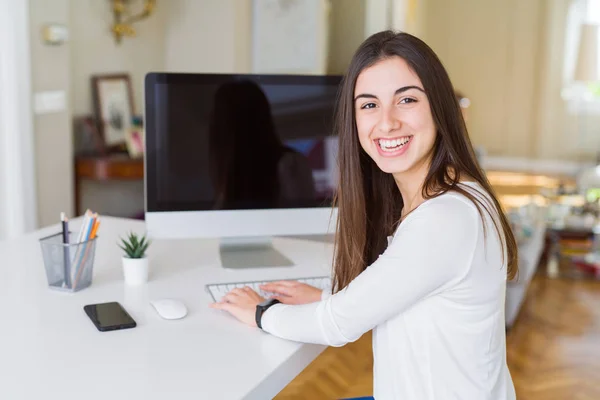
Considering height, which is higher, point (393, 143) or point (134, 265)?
point (393, 143)

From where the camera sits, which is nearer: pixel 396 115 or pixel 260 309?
pixel 396 115

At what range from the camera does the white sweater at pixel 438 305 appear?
1.20m

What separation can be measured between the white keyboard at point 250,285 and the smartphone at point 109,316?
21 centimetres

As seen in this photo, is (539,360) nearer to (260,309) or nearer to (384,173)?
(384,173)

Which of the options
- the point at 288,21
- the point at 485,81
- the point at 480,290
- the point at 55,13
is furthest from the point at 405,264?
the point at 485,81

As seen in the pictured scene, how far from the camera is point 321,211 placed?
6.43ft

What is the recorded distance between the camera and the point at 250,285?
5.48 feet

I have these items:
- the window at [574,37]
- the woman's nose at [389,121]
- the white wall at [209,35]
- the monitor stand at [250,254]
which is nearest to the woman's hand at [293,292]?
the monitor stand at [250,254]

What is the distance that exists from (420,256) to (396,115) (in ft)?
0.89

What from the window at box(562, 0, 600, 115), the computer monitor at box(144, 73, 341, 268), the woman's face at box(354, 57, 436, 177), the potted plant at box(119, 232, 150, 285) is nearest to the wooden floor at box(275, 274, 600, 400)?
the computer monitor at box(144, 73, 341, 268)

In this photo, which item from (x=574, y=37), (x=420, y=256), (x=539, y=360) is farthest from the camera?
(x=574, y=37)

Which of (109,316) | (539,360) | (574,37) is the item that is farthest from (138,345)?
(574,37)

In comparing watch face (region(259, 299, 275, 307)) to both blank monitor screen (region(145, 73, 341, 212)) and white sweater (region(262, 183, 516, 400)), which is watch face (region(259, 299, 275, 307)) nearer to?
white sweater (region(262, 183, 516, 400))

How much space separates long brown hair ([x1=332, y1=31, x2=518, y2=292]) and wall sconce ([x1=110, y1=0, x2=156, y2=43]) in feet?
10.5
